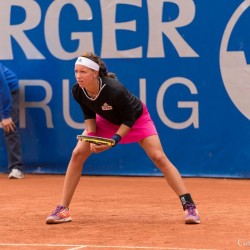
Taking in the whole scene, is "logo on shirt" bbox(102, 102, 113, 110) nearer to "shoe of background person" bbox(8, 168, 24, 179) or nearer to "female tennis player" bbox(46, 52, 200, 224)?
"female tennis player" bbox(46, 52, 200, 224)

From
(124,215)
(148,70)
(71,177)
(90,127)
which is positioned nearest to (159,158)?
(90,127)

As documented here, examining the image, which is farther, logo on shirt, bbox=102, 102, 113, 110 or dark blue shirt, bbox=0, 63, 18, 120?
dark blue shirt, bbox=0, 63, 18, 120

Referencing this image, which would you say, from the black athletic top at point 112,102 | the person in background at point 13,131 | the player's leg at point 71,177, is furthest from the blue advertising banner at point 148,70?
the player's leg at point 71,177

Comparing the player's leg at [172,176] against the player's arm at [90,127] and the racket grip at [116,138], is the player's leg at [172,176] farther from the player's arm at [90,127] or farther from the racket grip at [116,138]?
the player's arm at [90,127]

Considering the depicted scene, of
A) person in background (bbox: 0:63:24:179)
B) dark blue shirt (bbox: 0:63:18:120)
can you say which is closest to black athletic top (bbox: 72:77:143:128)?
dark blue shirt (bbox: 0:63:18:120)

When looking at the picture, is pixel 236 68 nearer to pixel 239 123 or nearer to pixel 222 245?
pixel 239 123

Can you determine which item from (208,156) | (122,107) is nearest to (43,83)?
(208,156)

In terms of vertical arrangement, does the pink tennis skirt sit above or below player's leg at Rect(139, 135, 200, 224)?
above

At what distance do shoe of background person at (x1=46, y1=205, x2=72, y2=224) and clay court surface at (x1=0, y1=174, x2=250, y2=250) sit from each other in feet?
0.23

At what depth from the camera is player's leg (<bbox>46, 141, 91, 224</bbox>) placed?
23.6ft

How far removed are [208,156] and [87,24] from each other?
97.4 inches

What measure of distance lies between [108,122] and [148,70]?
3.80m

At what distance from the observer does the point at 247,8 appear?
1064cm

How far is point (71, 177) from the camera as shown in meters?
7.27
